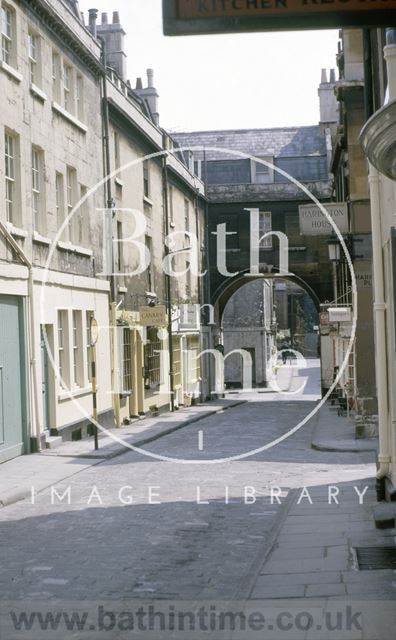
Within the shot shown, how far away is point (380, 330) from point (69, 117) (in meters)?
13.9

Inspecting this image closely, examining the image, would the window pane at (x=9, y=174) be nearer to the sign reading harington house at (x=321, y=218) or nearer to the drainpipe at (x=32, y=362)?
the drainpipe at (x=32, y=362)

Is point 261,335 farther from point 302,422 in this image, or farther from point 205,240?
point 302,422

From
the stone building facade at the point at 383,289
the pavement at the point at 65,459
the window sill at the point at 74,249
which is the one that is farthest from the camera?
the window sill at the point at 74,249

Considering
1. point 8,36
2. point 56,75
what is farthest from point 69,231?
point 8,36

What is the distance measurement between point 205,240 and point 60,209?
2537 cm

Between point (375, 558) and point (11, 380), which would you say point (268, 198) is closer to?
point (11, 380)

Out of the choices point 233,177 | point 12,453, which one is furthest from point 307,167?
point 12,453

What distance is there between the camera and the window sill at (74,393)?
22125 millimetres

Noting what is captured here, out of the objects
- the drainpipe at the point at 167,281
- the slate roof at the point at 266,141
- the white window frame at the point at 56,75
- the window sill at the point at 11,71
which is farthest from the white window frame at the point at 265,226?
the window sill at the point at 11,71

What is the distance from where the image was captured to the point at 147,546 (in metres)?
10.7

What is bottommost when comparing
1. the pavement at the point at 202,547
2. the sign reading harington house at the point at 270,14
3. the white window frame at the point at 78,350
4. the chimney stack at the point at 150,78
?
the pavement at the point at 202,547

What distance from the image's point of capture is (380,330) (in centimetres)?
1180

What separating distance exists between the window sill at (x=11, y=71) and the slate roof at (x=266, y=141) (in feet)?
102

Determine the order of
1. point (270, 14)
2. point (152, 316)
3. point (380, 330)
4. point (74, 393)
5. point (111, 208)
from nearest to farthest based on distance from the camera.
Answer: point (270, 14) < point (380, 330) < point (74, 393) < point (111, 208) < point (152, 316)
